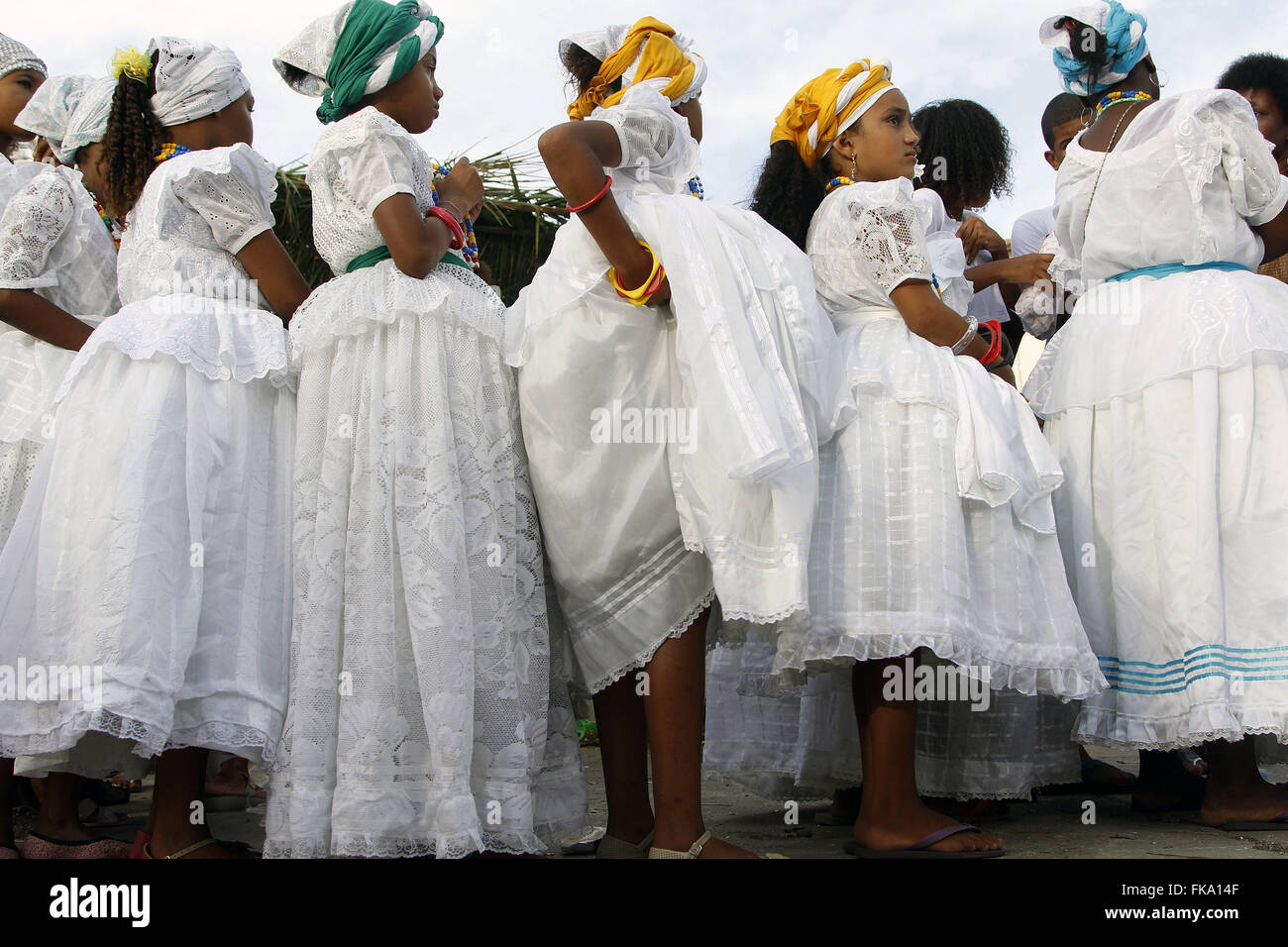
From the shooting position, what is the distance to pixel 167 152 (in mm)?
3275

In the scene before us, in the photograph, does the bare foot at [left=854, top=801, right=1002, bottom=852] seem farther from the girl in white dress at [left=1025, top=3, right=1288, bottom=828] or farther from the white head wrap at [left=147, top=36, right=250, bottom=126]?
the white head wrap at [left=147, top=36, right=250, bottom=126]

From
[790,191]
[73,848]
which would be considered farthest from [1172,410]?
[73,848]

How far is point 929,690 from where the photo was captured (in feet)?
10.5

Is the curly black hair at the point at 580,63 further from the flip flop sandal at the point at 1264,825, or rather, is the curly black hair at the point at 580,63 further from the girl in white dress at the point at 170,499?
the flip flop sandal at the point at 1264,825

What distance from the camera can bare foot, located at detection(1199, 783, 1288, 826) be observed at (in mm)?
3283

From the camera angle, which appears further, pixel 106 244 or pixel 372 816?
pixel 106 244

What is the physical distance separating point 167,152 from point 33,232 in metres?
0.43

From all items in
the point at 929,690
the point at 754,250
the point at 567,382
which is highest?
the point at 754,250

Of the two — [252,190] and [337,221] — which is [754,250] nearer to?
[337,221]

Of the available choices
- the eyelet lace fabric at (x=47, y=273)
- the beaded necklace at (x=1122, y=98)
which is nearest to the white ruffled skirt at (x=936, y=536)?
the beaded necklace at (x=1122, y=98)

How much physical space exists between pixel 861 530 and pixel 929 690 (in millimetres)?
517

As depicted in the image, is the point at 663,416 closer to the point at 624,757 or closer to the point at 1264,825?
the point at 624,757
